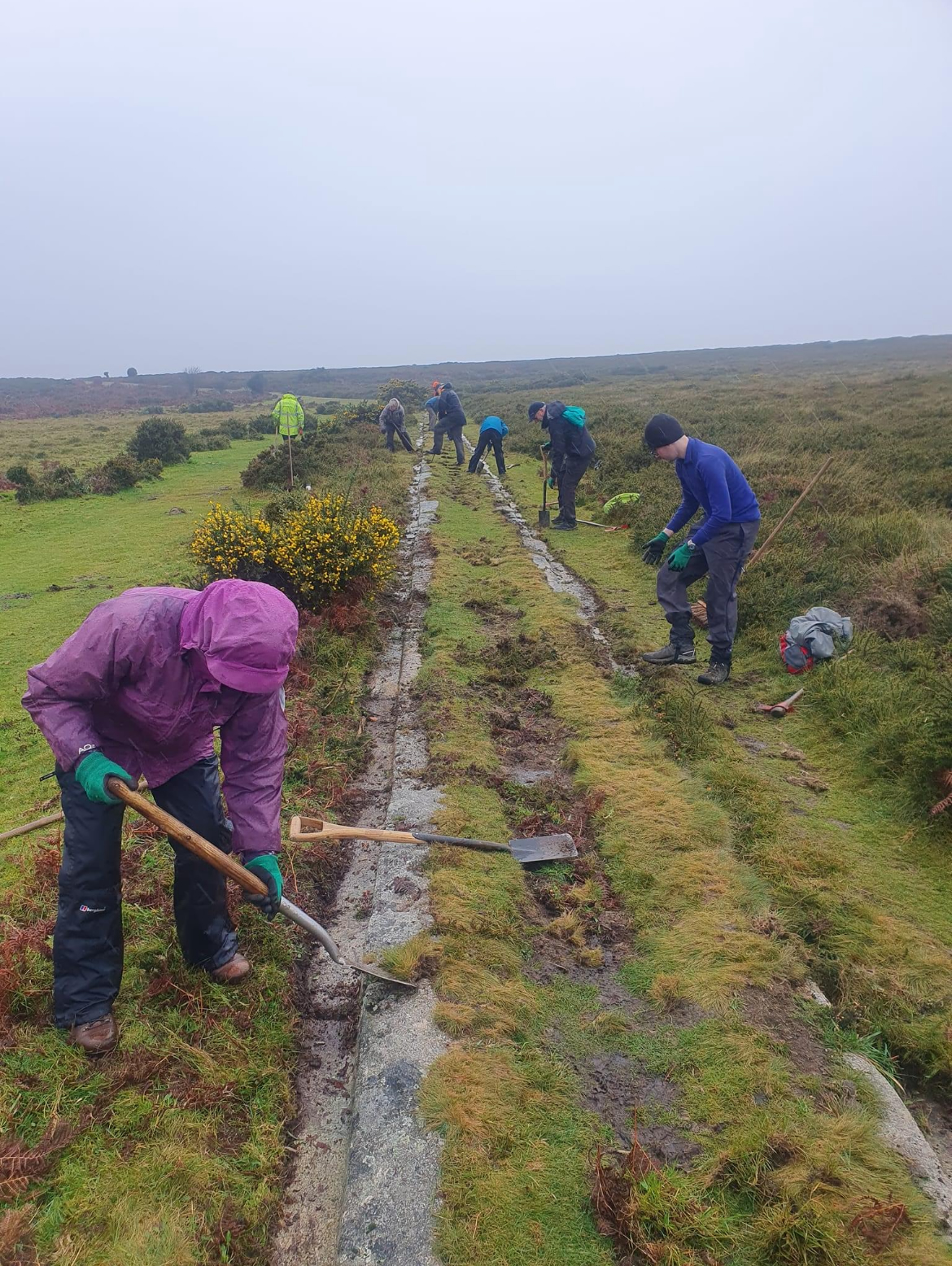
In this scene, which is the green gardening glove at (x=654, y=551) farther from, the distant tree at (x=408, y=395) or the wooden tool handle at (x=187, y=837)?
the distant tree at (x=408, y=395)

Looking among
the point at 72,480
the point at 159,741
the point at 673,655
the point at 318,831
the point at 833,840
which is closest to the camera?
the point at 159,741

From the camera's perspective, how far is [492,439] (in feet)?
57.9

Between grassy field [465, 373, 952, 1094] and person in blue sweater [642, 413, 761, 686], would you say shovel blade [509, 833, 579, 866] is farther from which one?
person in blue sweater [642, 413, 761, 686]

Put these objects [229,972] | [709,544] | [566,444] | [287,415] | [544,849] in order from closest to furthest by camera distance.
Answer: [229,972] → [544,849] → [709,544] → [566,444] → [287,415]

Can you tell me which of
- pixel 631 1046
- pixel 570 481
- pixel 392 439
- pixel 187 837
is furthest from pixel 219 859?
pixel 392 439

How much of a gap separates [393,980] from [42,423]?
2029 inches

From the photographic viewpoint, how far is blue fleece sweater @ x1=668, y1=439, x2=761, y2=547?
6.18m

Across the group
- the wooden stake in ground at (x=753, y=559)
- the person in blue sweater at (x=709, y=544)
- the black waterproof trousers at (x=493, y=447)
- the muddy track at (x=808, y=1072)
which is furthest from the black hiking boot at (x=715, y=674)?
the black waterproof trousers at (x=493, y=447)

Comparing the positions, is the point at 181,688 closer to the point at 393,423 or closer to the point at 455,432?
the point at 455,432

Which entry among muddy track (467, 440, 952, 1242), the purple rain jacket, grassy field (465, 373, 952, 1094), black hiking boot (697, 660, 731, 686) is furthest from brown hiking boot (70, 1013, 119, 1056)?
black hiking boot (697, 660, 731, 686)

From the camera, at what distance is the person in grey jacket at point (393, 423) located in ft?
73.6

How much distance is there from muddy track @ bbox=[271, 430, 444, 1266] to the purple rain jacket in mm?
1041

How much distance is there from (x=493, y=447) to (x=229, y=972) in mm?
15964

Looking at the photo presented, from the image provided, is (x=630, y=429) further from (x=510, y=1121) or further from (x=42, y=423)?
(x=42, y=423)
